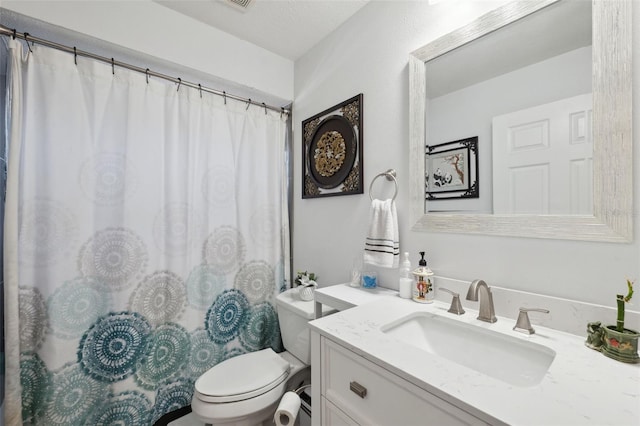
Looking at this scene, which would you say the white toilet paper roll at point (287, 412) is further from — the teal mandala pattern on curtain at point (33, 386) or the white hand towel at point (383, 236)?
the teal mandala pattern on curtain at point (33, 386)

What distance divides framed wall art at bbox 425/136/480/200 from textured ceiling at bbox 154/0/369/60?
1001mm

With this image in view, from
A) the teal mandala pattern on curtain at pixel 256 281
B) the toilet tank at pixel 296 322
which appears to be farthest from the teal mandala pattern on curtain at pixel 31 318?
the toilet tank at pixel 296 322

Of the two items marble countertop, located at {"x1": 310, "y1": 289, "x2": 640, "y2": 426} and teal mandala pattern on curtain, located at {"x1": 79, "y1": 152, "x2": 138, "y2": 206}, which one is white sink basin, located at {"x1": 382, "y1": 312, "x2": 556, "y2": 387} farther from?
teal mandala pattern on curtain, located at {"x1": 79, "y1": 152, "x2": 138, "y2": 206}

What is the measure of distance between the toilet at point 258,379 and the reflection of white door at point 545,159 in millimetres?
1092

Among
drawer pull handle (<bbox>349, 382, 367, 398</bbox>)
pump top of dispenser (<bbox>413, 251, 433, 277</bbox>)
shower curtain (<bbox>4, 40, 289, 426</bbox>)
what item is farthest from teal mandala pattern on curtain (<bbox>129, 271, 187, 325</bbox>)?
pump top of dispenser (<bbox>413, 251, 433, 277</bbox>)

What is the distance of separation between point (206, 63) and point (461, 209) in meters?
1.67

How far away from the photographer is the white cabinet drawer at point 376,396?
0.58 m

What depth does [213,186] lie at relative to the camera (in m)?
1.71

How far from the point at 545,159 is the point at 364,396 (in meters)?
0.93

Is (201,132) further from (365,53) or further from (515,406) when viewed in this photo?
(515,406)

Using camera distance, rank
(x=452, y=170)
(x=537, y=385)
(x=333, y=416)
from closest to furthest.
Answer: (x=537, y=385) → (x=333, y=416) → (x=452, y=170)

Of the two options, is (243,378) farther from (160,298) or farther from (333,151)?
(333,151)

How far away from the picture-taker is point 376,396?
701mm

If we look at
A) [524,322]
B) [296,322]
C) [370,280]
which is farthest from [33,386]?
[524,322]
